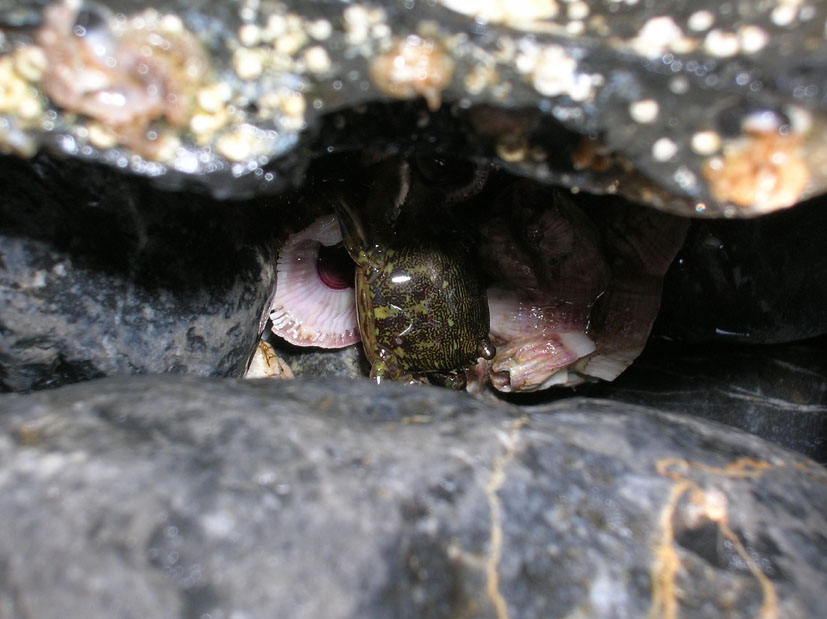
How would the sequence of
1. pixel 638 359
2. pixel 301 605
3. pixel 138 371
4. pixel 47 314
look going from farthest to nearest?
pixel 638 359
pixel 138 371
pixel 47 314
pixel 301 605

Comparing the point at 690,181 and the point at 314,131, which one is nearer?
the point at 690,181

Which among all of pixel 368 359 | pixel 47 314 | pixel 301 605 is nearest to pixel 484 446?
pixel 301 605

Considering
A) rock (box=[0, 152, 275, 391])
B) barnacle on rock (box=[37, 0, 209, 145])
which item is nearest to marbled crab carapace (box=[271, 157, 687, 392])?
rock (box=[0, 152, 275, 391])

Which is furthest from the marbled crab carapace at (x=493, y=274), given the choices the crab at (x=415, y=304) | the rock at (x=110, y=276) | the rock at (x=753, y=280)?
the rock at (x=110, y=276)

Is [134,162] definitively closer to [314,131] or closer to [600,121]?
[314,131]

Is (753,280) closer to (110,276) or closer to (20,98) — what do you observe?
(110,276)

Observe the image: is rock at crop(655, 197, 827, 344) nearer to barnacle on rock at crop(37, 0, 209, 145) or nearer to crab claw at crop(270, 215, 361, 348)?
crab claw at crop(270, 215, 361, 348)

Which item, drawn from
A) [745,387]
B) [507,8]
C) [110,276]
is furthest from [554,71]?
[745,387]
